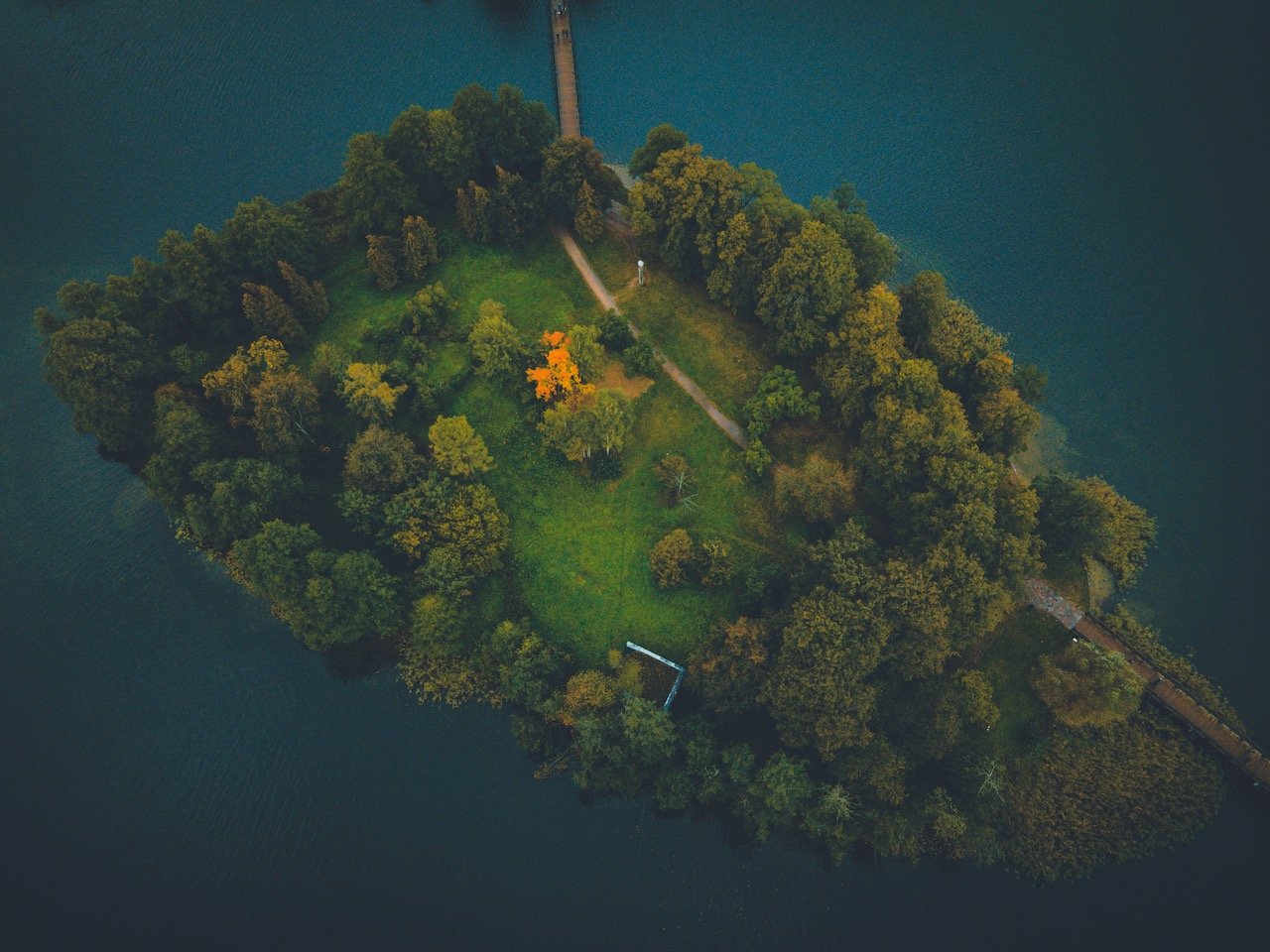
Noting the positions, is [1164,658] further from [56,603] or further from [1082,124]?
[56,603]


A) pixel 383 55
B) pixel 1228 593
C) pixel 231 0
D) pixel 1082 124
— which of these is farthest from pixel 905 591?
pixel 231 0

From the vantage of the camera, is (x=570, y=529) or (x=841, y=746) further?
(x=570, y=529)

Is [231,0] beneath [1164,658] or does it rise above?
above

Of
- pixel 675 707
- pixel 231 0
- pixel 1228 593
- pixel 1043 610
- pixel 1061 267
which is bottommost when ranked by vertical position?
pixel 675 707

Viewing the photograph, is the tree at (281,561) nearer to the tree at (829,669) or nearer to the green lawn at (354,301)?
the green lawn at (354,301)

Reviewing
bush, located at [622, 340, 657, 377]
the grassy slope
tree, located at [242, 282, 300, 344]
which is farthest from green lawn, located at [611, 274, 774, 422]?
tree, located at [242, 282, 300, 344]

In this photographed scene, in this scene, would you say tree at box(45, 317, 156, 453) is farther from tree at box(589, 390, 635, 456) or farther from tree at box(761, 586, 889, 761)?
tree at box(761, 586, 889, 761)

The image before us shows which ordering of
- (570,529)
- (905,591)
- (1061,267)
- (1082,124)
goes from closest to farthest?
1. (905,591)
2. (570,529)
3. (1061,267)
4. (1082,124)

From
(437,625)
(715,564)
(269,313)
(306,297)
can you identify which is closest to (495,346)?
(306,297)
